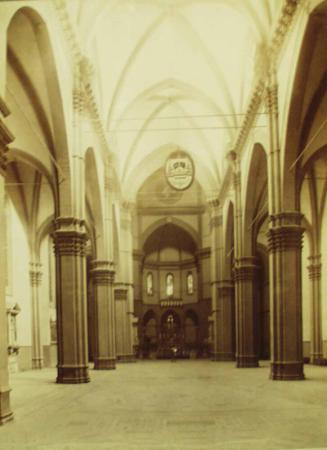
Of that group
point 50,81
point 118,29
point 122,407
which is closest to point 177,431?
point 122,407

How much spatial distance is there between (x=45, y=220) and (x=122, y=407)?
1501cm

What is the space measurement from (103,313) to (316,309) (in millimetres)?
8539

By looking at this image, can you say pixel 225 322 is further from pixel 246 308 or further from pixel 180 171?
pixel 180 171

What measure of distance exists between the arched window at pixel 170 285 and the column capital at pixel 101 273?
21722 mm

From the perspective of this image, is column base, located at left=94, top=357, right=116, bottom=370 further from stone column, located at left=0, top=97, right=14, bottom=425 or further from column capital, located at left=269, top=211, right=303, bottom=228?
stone column, located at left=0, top=97, right=14, bottom=425

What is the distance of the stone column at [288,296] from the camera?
1609 centimetres

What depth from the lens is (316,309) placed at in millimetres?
25188

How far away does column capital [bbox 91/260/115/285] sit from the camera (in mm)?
23406

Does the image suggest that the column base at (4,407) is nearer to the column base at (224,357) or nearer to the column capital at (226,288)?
the column capital at (226,288)

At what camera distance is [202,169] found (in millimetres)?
33594

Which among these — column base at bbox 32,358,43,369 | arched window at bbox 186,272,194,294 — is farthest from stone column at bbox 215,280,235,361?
arched window at bbox 186,272,194,294

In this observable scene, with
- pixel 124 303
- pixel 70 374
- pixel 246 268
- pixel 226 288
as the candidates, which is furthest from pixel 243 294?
pixel 70 374

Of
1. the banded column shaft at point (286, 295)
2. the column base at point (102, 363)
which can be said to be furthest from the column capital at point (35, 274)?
the banded column shaft at point (286, 295)

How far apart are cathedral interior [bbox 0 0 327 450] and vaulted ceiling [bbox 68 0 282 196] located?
0.24ft
